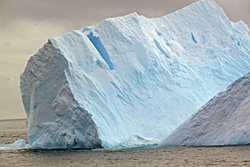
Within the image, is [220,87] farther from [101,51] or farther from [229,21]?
[101,51]

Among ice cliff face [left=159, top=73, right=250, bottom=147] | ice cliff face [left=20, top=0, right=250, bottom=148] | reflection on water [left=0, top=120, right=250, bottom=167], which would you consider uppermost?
ice cliff face [left=20, top=0, right=250, bottom=148]

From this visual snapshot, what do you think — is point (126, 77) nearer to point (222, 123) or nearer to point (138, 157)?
point (222, 123)

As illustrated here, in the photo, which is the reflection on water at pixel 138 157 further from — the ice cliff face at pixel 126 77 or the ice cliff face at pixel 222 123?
the ice cliff face at pixel 126 77

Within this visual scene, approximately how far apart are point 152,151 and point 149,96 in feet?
15.6

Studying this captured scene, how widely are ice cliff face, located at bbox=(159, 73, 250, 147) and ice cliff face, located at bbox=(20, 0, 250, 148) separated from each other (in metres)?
2.68

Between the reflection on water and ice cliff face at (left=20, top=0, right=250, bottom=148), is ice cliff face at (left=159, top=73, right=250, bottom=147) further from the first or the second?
ice cliff face at (left=20, top=0, right=250, bottom=148)

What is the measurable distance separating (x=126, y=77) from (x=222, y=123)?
595cm

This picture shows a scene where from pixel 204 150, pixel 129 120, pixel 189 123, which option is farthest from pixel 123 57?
pixel 204 150

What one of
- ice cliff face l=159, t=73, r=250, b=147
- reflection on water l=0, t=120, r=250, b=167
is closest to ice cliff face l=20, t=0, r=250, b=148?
reflection on water l=0, t=120, r=250, b=167

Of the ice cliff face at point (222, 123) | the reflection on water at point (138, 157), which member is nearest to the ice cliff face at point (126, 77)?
the reflection on water at point (138, 157)

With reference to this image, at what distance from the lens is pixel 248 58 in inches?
1081

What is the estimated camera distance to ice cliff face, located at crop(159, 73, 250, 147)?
711 inches

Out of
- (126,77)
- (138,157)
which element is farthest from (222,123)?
(126,77)

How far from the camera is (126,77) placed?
22562 mm
